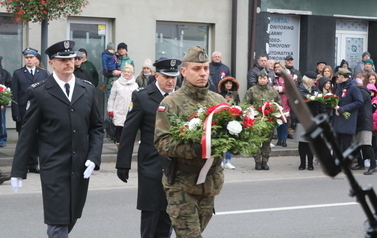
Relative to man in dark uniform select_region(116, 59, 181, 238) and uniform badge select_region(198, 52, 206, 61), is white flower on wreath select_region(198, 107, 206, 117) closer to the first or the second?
uniform badge select_region(198, 52, 206, 61)

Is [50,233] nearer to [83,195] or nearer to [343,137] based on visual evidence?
[83,195]

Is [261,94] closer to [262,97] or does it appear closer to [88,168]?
[262,97]

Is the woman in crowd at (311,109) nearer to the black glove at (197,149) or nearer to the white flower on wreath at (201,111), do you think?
the white flower on wreath at (201,111)

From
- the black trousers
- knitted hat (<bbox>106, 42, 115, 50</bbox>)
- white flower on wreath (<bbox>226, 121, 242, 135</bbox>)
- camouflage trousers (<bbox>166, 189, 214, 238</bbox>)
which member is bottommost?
the black trousers

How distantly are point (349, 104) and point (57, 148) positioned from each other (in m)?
9.15

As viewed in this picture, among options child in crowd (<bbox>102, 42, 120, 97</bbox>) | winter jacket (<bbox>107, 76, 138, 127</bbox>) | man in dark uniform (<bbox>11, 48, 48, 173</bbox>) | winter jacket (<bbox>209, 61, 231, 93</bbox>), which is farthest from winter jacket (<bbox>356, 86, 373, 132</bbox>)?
man in dark uniform (<bbox>11, 48, 48, 173</bbox>)

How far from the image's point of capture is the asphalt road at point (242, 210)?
826 cm

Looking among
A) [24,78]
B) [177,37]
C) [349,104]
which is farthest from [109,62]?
[349,104]

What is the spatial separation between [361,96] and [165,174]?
915 centimetres

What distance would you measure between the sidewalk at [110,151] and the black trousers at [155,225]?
24.4 ft

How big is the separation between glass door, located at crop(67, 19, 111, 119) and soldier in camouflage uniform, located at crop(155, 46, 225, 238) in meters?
11.7

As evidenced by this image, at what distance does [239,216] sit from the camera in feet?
30.0

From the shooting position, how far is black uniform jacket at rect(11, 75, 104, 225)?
5.75m

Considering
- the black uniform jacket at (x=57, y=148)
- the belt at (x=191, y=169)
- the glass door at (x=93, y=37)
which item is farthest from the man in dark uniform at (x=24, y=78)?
the belt at (x=191, y=169)
